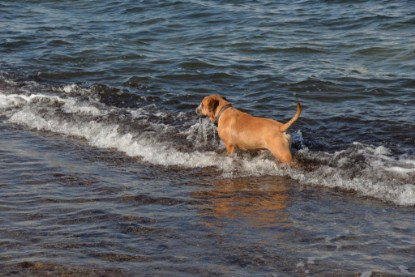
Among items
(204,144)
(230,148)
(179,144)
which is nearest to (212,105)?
(230,148)

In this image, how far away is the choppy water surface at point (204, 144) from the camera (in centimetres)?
536

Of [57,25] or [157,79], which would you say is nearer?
[157,79]

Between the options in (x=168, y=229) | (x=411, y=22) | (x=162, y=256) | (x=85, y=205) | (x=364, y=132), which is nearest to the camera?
(x=162, y=256)

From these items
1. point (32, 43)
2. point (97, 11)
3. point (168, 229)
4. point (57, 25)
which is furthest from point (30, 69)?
point (168, 229)

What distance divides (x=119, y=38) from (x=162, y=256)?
35.3ft

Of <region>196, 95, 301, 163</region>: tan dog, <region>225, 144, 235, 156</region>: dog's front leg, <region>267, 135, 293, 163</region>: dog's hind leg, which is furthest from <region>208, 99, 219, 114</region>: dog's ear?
<region>267, 135, 293, 163</region>: dog's hind leg

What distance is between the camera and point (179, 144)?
8.99 metres

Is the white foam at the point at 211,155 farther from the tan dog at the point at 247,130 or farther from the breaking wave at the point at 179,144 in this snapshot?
the tan dog at the point at 247,130

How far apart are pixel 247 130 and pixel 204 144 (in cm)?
124

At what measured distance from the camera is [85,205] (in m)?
6.40

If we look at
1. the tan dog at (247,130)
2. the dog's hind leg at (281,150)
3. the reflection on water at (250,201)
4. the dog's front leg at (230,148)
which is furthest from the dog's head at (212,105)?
the reflection on water at (250,201)

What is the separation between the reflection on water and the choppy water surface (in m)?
0.03

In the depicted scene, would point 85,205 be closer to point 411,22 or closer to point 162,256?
point 162,256

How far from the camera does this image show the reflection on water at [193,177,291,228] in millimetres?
6145
